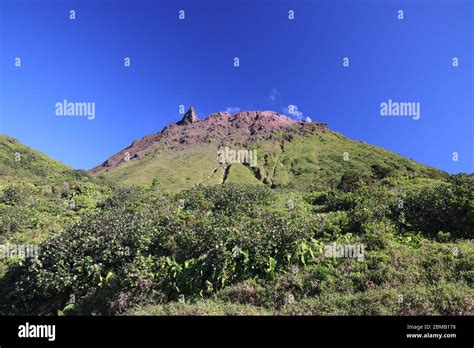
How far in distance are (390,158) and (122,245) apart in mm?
152272

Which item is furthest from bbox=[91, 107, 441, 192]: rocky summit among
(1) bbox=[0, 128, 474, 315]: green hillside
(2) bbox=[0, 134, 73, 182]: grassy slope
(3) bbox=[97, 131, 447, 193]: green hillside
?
(1) bbox=[0, 128, 474, 315]: green hillside

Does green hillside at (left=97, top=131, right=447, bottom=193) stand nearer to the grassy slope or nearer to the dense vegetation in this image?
the grassy slope

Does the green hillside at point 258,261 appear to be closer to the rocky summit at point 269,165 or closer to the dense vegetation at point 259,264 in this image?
the dense vegetation at point 259,264

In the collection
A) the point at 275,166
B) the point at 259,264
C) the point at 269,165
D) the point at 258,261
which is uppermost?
the point at 269,165

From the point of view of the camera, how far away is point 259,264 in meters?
13.6

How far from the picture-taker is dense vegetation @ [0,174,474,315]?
11883 mm

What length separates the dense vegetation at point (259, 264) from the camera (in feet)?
39.0

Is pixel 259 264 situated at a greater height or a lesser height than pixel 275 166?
lesser

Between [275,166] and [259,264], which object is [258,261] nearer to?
[259,264]

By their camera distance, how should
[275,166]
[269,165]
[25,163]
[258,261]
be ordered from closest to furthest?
[258,261], [25,163], [275,166], [269,165]

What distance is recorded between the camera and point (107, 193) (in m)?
33.0

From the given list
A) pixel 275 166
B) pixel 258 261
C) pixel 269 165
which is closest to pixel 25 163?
pixel 258 261
